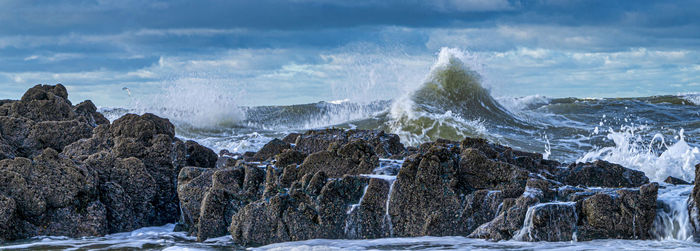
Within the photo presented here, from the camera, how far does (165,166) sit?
315 inches

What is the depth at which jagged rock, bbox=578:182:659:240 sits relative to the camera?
5551 mm

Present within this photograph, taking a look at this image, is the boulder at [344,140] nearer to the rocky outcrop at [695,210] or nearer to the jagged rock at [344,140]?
the jagged rock at [344,140]

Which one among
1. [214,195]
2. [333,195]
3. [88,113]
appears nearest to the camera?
[333,195]

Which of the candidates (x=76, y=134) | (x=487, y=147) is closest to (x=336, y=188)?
(x=487, y=147)

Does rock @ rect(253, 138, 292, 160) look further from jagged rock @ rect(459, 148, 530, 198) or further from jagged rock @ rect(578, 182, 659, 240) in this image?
jagged rock @ rect(578, 182, 659, 240)

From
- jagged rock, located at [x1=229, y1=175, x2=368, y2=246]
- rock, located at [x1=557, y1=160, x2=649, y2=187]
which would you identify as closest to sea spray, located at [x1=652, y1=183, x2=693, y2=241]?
rock, located at [x1=557, y1=160, x2=649, y2=187]

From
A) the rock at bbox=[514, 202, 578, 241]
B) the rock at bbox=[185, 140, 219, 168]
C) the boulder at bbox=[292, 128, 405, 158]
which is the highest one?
the boulder at bbox=[292, 128, 405, 158]

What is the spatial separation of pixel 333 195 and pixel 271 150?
2.44 metres

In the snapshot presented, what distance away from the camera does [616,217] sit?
5.55 metres

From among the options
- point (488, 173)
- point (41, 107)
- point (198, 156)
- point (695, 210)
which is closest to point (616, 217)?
point (695, 210)

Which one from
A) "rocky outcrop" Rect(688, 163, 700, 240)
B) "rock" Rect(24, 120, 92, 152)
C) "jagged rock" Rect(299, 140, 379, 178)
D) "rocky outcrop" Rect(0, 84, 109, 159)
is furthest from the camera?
"rock" Rect(24, 120, 92, 152)

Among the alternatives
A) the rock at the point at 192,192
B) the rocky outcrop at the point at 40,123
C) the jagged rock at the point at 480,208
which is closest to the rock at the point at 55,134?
the rocky outcrop at the point at 40,123

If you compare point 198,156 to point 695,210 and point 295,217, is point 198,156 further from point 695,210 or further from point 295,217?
point 695,210

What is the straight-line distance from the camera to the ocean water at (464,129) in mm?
5746
